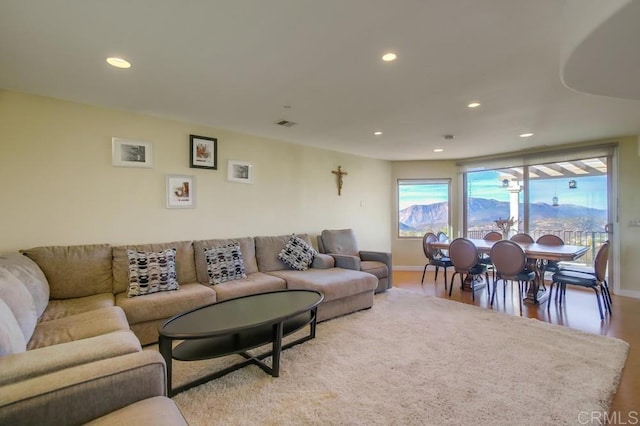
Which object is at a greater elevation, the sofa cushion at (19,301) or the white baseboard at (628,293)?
the sofa cushion at (19,301)

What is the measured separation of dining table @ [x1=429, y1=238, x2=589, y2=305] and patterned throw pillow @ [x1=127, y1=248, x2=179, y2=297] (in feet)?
12.8

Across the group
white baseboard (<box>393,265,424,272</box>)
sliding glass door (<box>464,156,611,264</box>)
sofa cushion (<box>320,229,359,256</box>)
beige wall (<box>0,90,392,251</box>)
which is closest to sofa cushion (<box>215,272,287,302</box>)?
beige wall (<box>0,90,392,251</box>)

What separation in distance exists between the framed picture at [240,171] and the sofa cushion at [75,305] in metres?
2.02

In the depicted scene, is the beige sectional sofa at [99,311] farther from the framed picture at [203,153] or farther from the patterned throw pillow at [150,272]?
the framed picture at [203,153]

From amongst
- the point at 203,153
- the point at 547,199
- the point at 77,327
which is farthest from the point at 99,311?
the point at 547,199

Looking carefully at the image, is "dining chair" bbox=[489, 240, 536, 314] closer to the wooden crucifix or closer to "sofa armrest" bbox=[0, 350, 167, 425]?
the wooden crucifix

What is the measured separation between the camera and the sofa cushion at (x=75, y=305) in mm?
2387

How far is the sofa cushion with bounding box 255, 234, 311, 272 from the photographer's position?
13.5 feet

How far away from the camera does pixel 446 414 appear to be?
1.89 metres

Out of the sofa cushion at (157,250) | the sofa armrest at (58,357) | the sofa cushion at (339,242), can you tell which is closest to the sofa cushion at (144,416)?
the sofa armrest at (58,357)

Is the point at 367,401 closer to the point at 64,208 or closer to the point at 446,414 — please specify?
the point at 446,414

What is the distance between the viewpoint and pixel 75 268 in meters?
2.86

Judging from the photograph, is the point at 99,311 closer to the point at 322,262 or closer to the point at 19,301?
the point at 19,301

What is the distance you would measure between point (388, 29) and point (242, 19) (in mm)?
875
